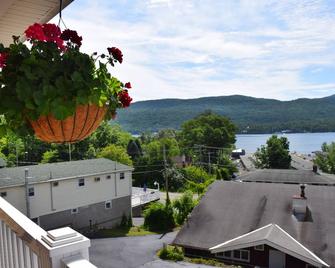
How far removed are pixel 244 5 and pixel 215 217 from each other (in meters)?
12.2

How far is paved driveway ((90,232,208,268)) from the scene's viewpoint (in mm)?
13648

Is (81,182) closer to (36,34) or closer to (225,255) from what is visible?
(225,255)

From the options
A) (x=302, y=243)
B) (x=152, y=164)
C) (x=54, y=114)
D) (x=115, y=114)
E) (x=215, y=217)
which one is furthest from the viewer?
(x=152, y=164)

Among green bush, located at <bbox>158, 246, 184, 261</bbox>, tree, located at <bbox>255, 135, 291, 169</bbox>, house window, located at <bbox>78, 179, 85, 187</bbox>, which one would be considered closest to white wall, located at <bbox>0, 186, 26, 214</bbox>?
house window, located at <bbox>78, 179, 85, 187</bbox>

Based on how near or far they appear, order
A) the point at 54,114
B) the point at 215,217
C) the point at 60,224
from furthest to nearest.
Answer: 1. the point at 60,224
2. the point at 215,217
3. the point at 54,114

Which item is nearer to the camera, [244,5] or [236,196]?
[244,5]

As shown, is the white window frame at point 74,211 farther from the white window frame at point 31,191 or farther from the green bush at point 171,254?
the green bush at point 171,254

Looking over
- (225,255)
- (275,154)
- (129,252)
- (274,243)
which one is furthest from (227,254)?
Result: (275,154)

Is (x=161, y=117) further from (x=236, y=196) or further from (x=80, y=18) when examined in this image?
(x=80, y=18)

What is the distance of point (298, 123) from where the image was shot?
13112cm

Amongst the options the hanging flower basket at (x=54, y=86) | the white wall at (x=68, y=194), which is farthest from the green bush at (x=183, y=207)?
the hanging flower basket at (x=54, y=86)

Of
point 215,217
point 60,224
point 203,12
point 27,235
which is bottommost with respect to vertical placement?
point 60,224

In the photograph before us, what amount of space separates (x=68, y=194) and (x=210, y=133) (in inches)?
1330

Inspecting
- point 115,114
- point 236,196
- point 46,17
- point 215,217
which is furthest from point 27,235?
point 236,196
